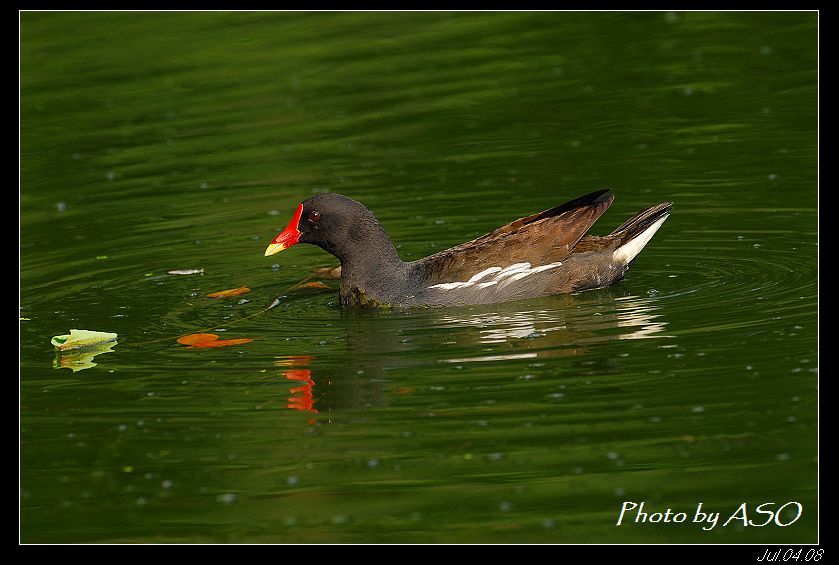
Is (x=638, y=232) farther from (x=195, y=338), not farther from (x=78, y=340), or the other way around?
(x=78, y=340)

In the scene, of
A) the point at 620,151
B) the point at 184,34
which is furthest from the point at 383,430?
the point at 184,34

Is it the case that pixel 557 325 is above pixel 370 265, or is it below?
below

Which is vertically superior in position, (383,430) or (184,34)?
(184,34)

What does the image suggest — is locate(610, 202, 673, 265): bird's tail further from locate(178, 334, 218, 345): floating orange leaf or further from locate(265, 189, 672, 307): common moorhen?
locate(178, 334, 218, 345): floating orange leaf

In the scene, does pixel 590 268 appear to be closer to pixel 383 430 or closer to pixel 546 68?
pixel 383 430

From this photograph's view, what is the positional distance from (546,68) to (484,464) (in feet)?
27.1

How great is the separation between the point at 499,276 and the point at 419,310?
21.1 inches

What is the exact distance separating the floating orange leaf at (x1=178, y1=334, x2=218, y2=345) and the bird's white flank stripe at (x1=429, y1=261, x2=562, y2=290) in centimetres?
142

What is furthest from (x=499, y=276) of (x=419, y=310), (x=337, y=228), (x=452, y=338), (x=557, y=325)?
(x=337, y=228)

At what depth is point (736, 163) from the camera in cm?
1197

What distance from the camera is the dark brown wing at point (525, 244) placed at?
30.5 ft

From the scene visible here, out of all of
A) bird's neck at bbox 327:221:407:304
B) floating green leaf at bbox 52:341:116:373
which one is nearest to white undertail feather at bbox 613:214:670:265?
bird's neck at bbox 327:221:407:304

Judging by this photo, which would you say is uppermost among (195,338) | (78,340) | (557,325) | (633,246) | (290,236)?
(290,236)

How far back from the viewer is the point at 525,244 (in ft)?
31.0
